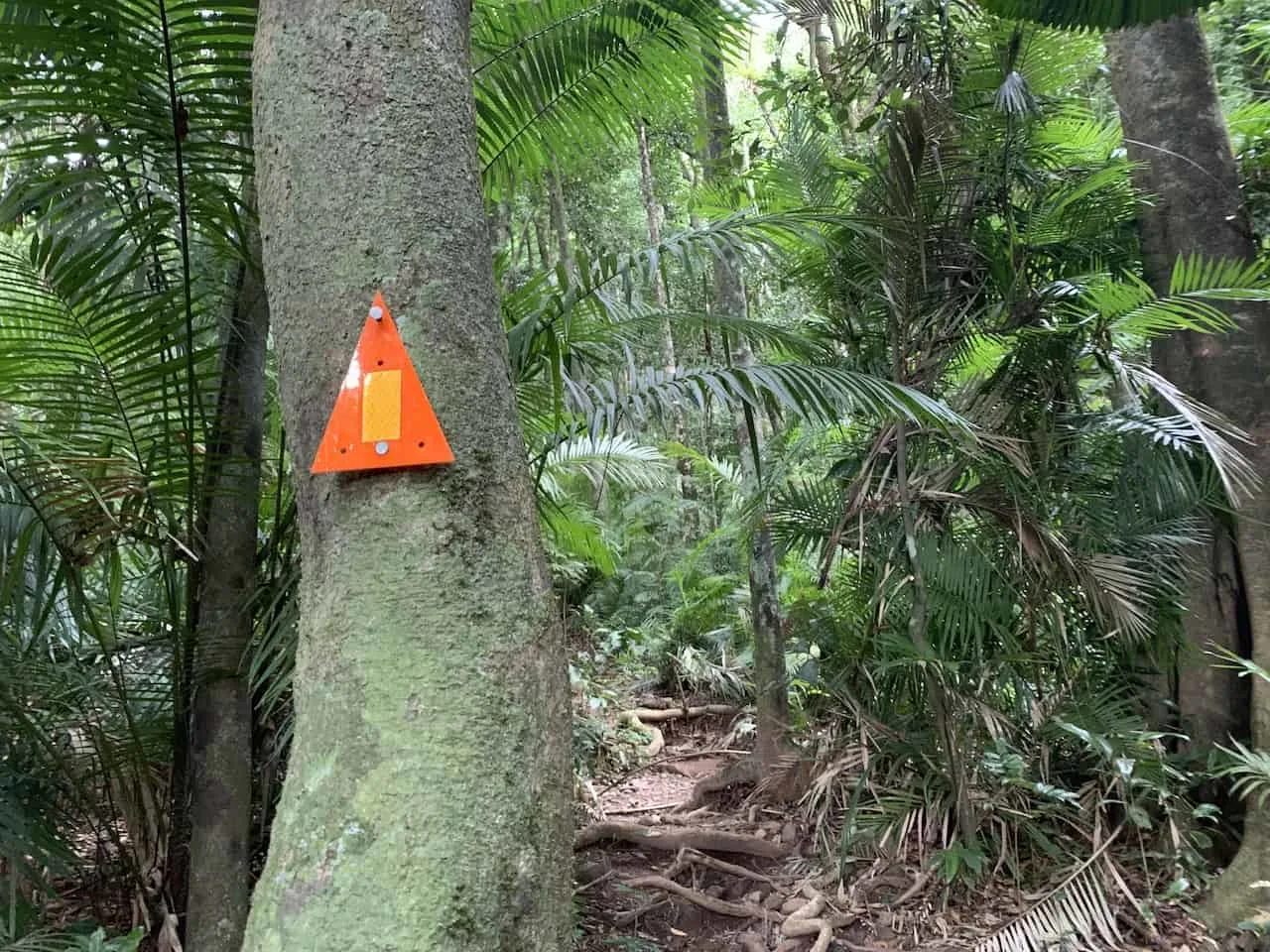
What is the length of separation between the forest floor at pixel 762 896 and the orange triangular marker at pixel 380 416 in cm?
254

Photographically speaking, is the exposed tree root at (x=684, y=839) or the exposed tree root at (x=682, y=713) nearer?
the exposed tree root at (x=684, y=839)

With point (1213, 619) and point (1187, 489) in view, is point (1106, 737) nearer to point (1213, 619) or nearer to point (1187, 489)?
point (1213, 619)

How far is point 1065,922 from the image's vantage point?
9.20 ft

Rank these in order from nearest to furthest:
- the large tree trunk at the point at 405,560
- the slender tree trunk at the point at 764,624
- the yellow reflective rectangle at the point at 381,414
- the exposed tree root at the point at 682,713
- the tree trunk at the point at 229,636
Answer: the large tree trunk at the point at 405,560 → the yellow reflective rectangle at the point at 381,414 → the tree trunk at the point at 229,636 → the slender tree trunk at the point at 764,624 → the exposed tree root at the point at 682,713

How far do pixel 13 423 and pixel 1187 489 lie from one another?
4135mm

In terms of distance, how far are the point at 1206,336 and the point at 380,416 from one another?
3.46 m

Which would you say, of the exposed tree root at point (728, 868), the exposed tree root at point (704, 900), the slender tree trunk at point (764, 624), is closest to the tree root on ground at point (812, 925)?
the exposed tree root at point (704, 900)

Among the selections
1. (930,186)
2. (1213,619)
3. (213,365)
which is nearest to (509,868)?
(213,365)

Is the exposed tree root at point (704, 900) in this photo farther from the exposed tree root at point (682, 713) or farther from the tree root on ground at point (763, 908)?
the exposed tree root at point (682, 713)

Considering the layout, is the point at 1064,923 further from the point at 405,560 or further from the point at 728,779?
the point at 405,560

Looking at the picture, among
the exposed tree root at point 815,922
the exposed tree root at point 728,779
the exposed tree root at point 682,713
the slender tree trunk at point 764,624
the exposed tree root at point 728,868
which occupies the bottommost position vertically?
the exposed tree root at point 682,713

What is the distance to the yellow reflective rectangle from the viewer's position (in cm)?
105

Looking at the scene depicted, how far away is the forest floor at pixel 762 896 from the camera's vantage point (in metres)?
2.93

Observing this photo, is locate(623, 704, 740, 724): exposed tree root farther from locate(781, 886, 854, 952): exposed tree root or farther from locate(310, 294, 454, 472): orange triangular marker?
locate(310, 294, 454, 472): orange triangular marker
